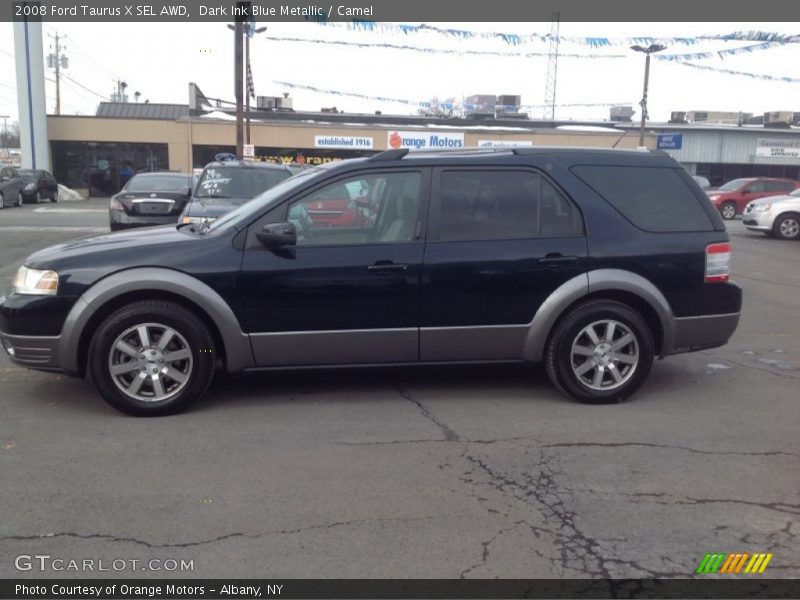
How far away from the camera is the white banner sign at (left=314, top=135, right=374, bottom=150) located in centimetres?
4184

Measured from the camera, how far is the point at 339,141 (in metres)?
41.9

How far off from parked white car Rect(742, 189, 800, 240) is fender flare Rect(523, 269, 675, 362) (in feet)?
51.2

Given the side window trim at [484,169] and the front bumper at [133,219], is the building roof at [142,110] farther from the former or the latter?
the side window trim at [484,169]

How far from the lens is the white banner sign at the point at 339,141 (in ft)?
137

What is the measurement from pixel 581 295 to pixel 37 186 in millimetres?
32231

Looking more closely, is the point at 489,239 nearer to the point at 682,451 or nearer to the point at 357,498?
the point at 682,451

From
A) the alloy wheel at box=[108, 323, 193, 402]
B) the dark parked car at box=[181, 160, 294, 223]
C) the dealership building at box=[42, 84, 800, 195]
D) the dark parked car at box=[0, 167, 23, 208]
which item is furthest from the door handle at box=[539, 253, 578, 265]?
the dealership building at box=[42, 84, 800, 195]

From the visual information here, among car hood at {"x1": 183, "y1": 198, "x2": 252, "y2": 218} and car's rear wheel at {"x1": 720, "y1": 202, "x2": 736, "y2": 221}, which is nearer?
car hood at {"x1": 183, "y1": 198, "x2": 252, "y2": 218}

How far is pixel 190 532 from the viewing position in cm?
362

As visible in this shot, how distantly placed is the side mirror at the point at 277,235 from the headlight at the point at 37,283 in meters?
1.35

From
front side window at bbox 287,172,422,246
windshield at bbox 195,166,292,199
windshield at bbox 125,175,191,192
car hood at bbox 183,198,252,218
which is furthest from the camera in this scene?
windshield at bbox 125,175,191,192

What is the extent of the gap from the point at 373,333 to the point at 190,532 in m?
2.07

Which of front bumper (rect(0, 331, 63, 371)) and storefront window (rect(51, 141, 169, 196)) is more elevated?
storefront window (rect(51, 141, 169, 196))

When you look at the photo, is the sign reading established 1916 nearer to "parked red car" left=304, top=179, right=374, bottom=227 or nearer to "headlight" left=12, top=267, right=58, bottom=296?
"parked red car" left=304, top=179, right=374, bottom=227
